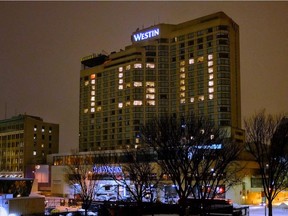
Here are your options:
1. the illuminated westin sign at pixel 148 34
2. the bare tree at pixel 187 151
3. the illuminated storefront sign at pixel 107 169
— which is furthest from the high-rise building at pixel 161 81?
the bare tree at pixel 187 151

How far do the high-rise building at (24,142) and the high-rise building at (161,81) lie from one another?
43.3 feet

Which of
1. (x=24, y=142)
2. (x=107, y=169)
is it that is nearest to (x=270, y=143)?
(x=107, y=169)

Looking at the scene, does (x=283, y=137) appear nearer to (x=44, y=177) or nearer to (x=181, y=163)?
(x=181, y=163)

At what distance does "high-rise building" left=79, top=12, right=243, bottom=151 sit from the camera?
450ft

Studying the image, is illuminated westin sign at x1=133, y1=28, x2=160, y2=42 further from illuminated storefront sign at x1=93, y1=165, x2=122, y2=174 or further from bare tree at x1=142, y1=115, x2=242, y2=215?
bare tree at x1=142, y1=115, x2=242, y2=215

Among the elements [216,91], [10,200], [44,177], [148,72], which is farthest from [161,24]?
[10,200]

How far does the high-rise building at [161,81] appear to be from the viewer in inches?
A: 5399

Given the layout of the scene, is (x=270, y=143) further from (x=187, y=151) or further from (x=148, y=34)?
(x=148, y=34)

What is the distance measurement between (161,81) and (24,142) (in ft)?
169

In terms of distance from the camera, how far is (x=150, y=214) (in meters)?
45.2

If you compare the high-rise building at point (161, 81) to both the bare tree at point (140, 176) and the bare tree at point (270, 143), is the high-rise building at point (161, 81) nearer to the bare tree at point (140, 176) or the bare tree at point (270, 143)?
the bare tree at point (140, 176)

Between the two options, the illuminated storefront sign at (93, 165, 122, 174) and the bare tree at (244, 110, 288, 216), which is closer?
the bare tree at (244, 110, 288, 216)

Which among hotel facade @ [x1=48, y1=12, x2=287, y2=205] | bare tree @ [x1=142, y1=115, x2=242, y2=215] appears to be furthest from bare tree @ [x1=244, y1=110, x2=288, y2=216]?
hotel facade @ [x1=48, y1=12, x2=287, y2=205]

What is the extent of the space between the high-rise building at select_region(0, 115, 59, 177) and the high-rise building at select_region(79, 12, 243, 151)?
519 inches
